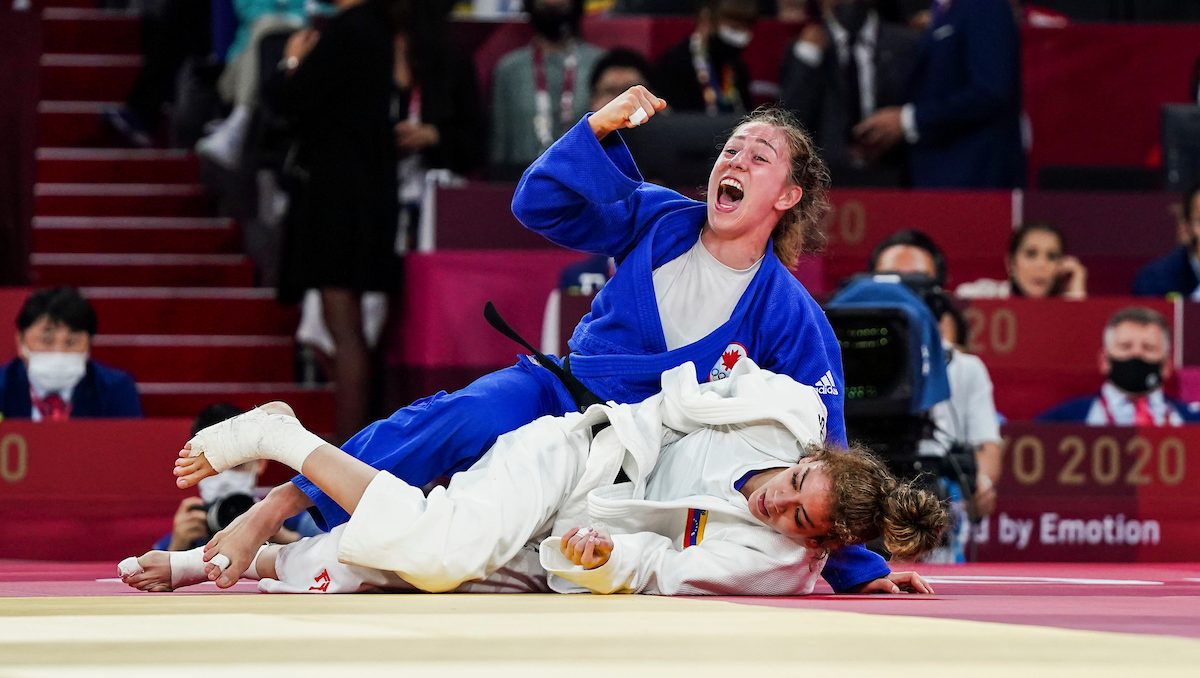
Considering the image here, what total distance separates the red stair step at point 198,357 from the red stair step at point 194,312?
0.37ft

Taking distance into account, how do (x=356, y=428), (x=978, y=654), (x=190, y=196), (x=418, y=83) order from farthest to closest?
(x=190, y=196) → (x=418, y=83) → (x=356, y=428) → (x=978, y=654)

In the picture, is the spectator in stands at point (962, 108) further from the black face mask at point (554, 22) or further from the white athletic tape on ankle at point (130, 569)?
the white athletic tape on ankle at point (130, 569)

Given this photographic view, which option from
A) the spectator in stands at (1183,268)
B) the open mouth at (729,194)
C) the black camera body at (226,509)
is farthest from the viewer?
the spectator in stands at (1183,268)

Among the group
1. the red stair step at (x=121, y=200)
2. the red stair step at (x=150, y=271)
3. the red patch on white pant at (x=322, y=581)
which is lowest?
the red patch on white pant at (x=322, y=581)

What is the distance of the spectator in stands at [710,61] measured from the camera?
7.98 m

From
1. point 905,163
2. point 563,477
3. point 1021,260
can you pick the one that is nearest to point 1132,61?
point 905,163

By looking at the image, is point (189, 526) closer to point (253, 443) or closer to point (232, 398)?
point (253, 443)

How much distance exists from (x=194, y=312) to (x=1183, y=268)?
4.20 m

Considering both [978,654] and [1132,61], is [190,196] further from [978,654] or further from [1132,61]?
[978,654]

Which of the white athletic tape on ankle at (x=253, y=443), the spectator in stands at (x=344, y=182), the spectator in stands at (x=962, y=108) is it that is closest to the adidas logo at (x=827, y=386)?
the white athletic tape on ankle at (x=253, y=443)

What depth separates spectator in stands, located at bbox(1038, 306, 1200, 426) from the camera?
21.4 ft

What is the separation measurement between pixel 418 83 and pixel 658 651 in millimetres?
5284

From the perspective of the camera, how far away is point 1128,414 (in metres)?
6.60

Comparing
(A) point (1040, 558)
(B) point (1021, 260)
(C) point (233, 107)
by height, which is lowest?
(A) point (1040, 558)
